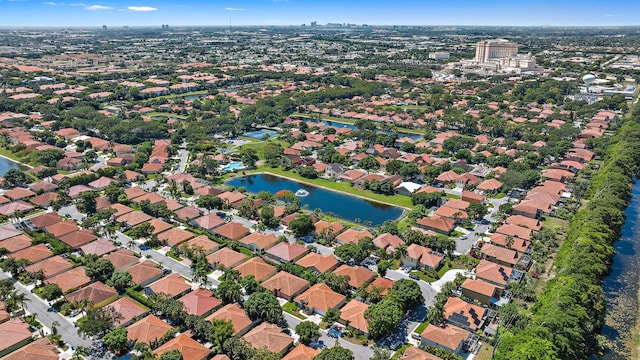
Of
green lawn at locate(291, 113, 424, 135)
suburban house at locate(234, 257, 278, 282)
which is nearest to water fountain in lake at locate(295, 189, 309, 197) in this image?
suburban house at locate(234, 257, 278, 282)

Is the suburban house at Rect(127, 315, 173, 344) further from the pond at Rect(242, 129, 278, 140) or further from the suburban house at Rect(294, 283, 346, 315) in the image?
the pond at Rect(242, 129, 278, 140)

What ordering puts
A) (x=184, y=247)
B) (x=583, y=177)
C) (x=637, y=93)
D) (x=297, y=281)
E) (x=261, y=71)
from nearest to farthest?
(x=297, y=281) < (x=184, y=247) < (x=583, y=177) < (x=637, y=93) < (x=261, y=71)

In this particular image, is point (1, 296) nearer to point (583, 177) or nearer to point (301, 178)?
point (301, 178)

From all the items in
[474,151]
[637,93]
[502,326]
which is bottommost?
[502,326]

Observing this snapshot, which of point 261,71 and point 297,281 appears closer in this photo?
point 297,281

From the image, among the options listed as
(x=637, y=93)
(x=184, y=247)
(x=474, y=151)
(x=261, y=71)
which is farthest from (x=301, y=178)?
(x=637, y=93)

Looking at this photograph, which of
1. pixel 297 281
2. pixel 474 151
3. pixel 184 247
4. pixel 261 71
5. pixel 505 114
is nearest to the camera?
pixel 297 281

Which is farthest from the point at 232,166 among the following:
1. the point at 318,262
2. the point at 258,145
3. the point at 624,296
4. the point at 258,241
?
the point at 624,296

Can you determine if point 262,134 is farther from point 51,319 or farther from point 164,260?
point 51,319
